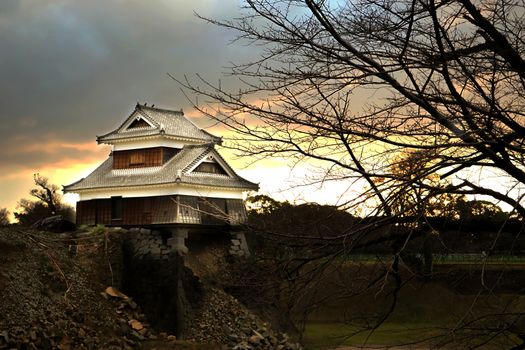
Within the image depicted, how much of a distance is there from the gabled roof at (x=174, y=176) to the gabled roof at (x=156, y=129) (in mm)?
598

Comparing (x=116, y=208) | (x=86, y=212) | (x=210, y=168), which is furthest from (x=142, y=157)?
(x=86, y=212)

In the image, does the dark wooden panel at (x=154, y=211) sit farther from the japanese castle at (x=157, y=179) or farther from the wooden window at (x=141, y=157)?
the wooden window at (x=141, y=157)

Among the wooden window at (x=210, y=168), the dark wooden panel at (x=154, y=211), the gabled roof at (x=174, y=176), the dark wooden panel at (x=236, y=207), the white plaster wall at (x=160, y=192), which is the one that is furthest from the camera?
the dark wooden panel at (x=236, y=207)

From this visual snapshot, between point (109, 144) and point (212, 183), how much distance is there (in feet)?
12.0

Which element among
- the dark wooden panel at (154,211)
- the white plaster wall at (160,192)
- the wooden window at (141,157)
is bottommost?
the dark wooden panel at (154,211)

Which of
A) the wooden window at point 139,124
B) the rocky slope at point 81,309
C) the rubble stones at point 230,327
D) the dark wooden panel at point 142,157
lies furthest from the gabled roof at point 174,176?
the rubble stones at point 230,327

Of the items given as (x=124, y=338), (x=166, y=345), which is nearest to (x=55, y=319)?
(x=124, y=338)

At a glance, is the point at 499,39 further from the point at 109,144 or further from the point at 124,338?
the point at 109,144

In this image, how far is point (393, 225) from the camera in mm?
4777

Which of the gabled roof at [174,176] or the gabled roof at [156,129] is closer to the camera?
the gabled roof at [174,176]

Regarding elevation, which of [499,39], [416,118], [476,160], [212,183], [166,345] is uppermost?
[212,183]

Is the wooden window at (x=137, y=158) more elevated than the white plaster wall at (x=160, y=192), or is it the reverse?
the wooden window at (x=137, y=158)

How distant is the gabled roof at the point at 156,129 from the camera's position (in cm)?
1919

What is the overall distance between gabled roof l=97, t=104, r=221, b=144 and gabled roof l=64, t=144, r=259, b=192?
0.60 meters
